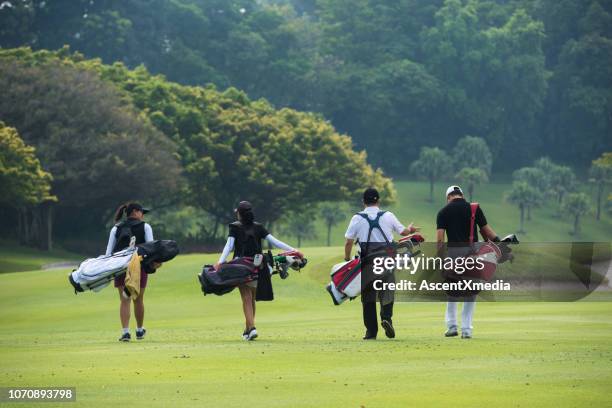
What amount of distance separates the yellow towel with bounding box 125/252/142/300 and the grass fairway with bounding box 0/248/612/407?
860 mm

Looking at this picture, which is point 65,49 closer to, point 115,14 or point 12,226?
point 12,226

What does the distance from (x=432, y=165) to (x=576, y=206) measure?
Result: 17.4m

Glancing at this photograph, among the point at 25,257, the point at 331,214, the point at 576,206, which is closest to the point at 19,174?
the point at 25,257

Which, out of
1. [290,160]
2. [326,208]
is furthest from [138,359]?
[326,208]

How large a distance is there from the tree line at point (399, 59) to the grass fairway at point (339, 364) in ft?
384

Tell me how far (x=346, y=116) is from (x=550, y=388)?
14065 cm

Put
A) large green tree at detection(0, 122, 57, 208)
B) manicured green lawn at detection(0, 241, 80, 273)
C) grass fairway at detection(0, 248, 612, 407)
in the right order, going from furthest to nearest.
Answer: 1. large green tree at detection(0, 122, 57, 208)
2. manicured green lawn at detection(0, 241, 80, 273)
3. grass fairway at detection(0, 248, 612, 407)

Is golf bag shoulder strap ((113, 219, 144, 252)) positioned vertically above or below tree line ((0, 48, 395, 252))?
below

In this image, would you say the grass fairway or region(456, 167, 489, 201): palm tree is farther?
region(456, 167, 489, 201): palm tree

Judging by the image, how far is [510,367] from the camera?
642 inches

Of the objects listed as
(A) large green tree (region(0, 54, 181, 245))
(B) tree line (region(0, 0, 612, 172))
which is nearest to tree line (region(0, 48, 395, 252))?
(A) large green tree (region(0, 54, 181, 245))

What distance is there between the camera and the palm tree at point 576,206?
436 feet

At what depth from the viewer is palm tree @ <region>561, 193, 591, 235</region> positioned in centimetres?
13300

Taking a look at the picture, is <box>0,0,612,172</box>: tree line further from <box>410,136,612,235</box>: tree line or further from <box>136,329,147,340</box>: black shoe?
<box>136,329,147,340</box>: black shoe
